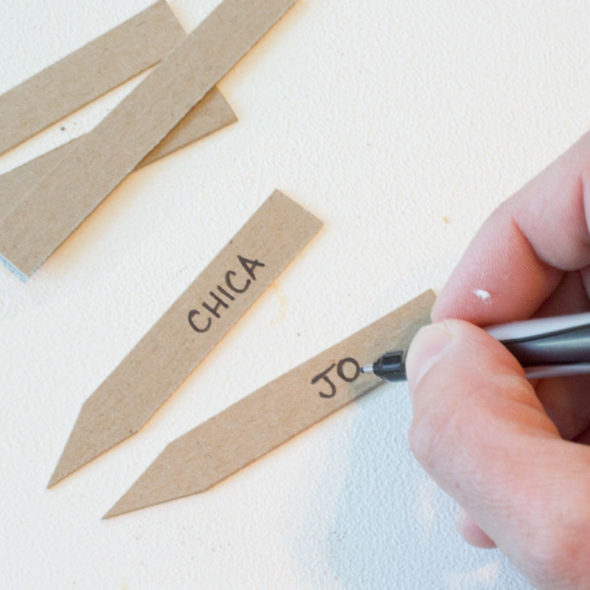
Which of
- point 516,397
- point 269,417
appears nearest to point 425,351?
point 516,397

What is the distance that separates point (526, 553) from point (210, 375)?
1.44 feet

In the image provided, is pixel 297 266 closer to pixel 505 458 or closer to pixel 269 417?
pixel 269 417

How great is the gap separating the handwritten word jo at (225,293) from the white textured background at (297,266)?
0.12 ft

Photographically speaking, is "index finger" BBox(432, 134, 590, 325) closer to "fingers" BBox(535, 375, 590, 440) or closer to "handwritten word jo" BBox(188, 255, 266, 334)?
"fingers" BBox(535, 375, 590, 440)

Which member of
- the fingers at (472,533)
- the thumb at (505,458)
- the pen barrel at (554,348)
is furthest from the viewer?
the fingers at (472,533)

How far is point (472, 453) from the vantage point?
53 cm

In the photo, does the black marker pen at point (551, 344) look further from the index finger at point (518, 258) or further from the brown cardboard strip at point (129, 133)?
the brown cardboard strip at point (129, 133)

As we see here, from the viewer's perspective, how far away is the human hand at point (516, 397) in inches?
19.5

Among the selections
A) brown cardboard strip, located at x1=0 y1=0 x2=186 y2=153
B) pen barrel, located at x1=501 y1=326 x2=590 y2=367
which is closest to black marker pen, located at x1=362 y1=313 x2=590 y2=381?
pen barrel, located at x1=501 y1=326 x2=590 y2=367

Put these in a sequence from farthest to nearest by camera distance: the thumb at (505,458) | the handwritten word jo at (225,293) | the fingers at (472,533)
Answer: the handwritten word jo at (225,293) → the fingers at (472,533) → the thumb at (505,458)

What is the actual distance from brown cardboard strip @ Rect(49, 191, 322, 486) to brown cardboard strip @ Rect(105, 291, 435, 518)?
0.07 metres

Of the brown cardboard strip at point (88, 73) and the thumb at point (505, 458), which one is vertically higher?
the brown cardboard strip at point (88, 73)

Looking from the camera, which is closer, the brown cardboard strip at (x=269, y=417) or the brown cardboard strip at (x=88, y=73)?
the brown cardboard strip at (x=269, y=417)

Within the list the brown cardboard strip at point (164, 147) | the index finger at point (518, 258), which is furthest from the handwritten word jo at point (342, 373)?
the brown cardboard strip at point (164, 147)
